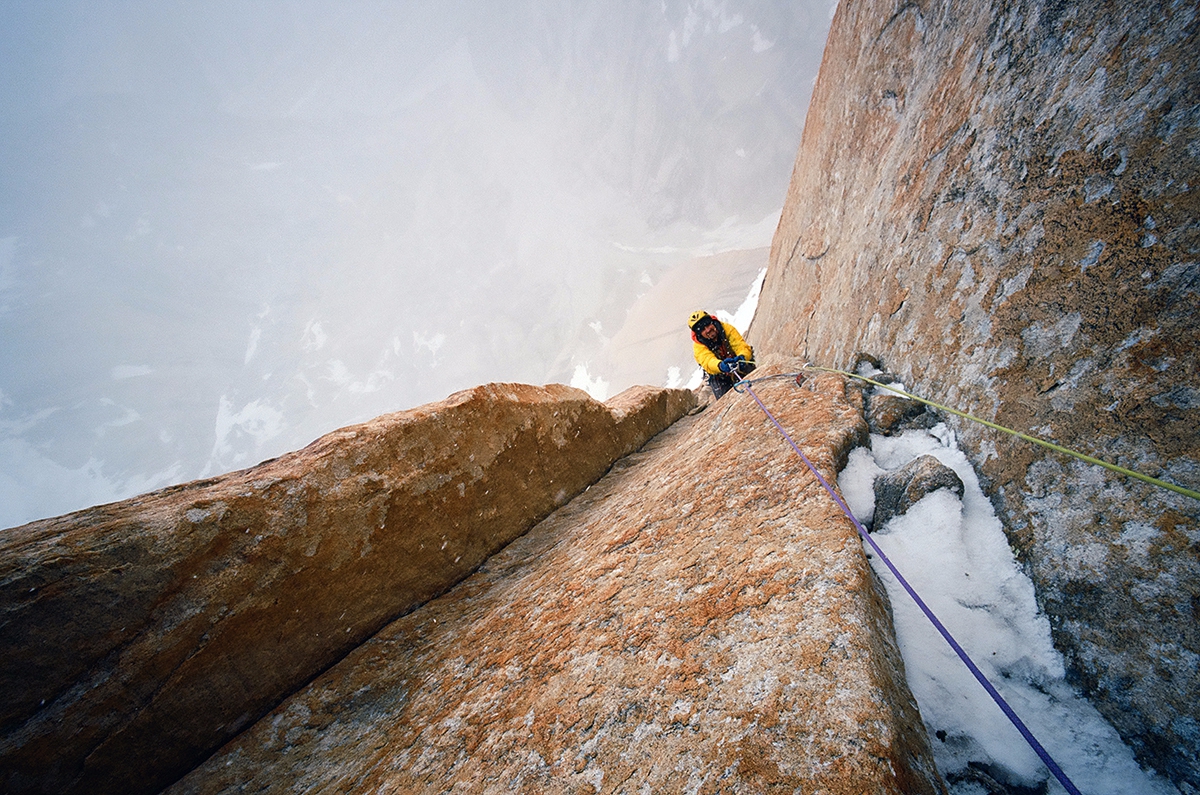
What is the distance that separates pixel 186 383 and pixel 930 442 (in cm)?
25352

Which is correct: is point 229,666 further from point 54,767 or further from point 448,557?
point 448,557

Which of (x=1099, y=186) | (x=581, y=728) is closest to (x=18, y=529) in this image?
(x=581, y=728)

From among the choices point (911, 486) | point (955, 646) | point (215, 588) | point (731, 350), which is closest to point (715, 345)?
point (731, 350)

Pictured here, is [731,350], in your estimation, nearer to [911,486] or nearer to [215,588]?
[911,486]

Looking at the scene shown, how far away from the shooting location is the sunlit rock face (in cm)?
189

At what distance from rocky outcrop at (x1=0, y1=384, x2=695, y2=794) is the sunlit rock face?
442cm

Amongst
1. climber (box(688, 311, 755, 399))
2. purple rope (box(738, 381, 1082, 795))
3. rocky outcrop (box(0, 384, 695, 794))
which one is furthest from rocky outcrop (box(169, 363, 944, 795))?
climber (box(688, 311, 755, 399))

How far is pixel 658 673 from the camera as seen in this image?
2172 millimetres

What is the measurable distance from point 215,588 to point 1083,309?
5934 mm

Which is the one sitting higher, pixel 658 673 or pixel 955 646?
pixel 658 673

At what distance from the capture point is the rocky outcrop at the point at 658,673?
5.60ft

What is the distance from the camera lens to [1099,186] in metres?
2.50

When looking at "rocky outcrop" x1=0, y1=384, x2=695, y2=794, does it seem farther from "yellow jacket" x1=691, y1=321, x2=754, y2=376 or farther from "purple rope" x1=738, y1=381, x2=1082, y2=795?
"yellow jacket" x1=691, y1=321, x2=754, y2=376

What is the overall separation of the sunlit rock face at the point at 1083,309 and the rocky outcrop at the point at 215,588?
4419 millimetres
